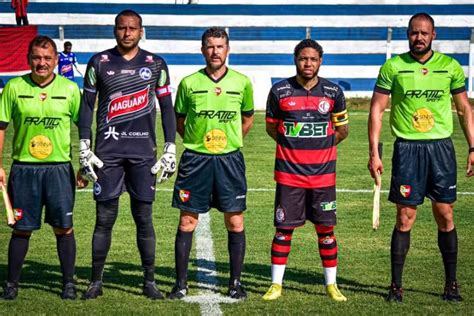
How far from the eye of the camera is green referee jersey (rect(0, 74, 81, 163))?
7.62m

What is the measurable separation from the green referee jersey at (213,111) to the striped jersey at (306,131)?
32cm

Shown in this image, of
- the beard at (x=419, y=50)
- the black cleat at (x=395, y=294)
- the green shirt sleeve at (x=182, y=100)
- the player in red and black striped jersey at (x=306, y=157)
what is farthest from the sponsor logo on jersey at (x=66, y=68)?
the black cleat at (x=395, y=294)

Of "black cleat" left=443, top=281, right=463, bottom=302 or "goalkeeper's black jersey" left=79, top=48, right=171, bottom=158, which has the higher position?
"goalkeeper's black jersey" left=79, top=48, right=171, bottom=158

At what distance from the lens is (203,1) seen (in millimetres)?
37625

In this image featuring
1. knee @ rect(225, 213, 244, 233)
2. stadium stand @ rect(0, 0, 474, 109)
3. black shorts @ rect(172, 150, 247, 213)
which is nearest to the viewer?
black shorts @ rect(172, 150, 247, 213)

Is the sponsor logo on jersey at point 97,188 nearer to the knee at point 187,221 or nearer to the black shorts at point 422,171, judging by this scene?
the knee at point 187,221

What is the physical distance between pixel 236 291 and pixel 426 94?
212 cm

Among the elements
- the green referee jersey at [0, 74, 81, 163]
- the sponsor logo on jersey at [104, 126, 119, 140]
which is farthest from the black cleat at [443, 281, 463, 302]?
the green referee jersey at [0, 74, 81, 163]

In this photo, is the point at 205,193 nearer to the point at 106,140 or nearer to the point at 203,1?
the point at 106,140

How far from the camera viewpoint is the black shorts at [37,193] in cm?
769

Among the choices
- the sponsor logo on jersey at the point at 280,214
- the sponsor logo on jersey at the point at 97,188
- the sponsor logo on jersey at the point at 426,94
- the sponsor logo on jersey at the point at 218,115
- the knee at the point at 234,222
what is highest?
the sponsor logo on jersey at the point at 426,94

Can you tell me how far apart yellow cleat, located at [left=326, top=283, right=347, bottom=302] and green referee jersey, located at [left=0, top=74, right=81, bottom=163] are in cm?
230

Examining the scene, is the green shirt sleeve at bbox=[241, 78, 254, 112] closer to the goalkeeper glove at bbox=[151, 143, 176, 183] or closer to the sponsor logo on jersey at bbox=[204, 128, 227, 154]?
the sponsor logo on jersey at bbox=[204, 128, 227, 154]

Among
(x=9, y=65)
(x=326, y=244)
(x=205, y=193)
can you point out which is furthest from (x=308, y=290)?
(x=9, y=65)
